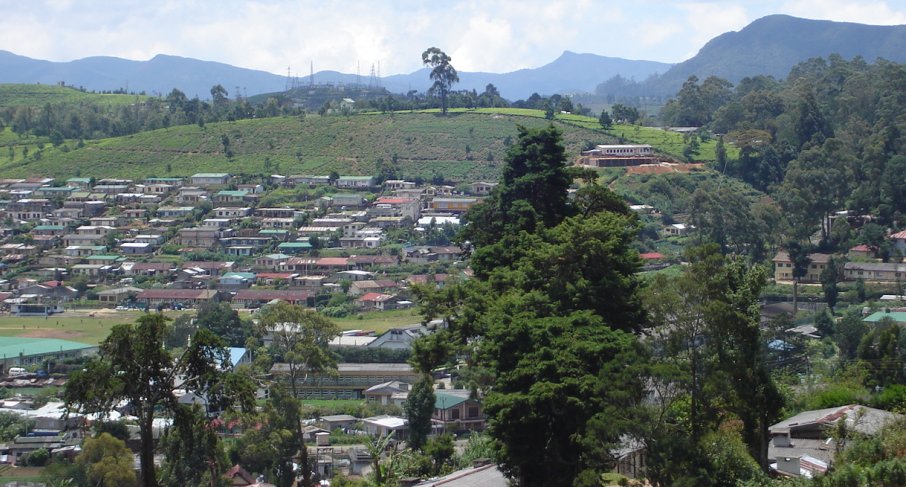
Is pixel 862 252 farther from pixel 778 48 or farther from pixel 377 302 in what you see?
pixel 778 48

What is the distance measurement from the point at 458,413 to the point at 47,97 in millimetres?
60396

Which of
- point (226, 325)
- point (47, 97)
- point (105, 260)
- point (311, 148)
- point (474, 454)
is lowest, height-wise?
point (105, 260)

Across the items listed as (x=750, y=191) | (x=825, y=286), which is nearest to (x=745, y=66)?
(x=750, y=191)

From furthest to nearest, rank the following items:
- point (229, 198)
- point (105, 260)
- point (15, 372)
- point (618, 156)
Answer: point (229, 198) → point (618, 156) → point (105, 260) → point (15, 372)

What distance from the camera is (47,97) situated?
77.1 meters

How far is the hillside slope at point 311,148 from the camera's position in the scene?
178 ft

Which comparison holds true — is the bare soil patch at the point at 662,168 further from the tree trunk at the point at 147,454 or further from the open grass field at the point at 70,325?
the tree trunk at the point at 147,454

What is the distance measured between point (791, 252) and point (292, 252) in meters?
17.7

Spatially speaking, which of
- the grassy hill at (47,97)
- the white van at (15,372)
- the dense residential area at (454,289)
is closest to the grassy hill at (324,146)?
the dense residential area at (454,289)

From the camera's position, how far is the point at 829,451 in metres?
13.3

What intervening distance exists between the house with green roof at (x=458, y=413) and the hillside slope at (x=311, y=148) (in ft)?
91.7

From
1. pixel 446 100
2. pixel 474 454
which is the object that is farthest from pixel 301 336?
pixel 446 100

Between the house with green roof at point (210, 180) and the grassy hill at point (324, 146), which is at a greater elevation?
the grassy hill at point (324, 146)

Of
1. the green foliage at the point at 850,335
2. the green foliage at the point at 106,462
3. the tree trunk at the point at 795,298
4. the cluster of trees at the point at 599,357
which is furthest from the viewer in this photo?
the tree trunk at the point at 795,298
